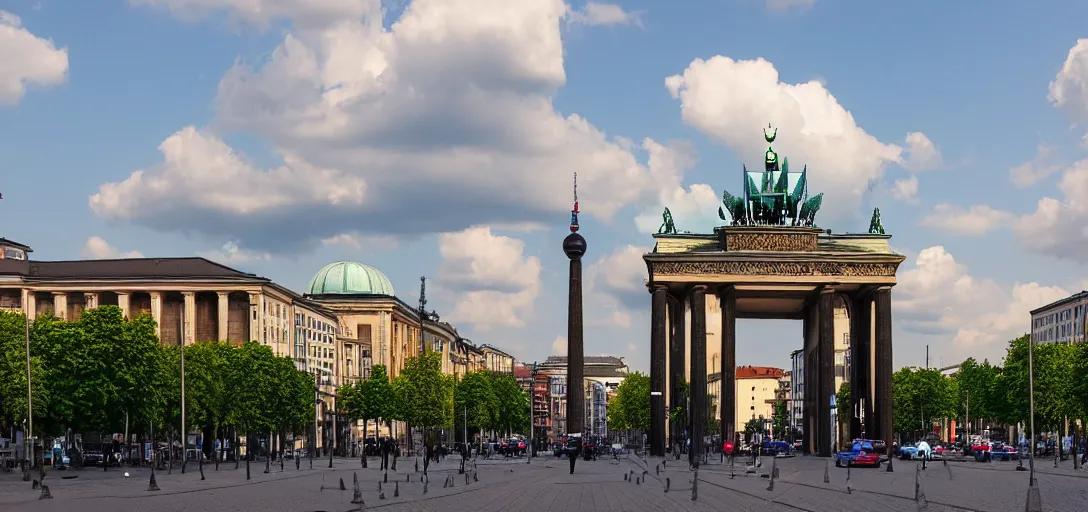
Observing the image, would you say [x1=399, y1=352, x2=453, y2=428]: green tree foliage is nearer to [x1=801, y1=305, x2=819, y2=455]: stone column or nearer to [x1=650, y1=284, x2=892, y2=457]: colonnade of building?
[x1=650, y1=284, x2=892, y2=457]: colonnade of building

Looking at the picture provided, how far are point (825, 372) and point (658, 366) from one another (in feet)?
50.3

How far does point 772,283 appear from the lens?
143 meters

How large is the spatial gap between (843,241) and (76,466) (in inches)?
3086

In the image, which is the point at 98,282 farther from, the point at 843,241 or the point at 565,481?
the point at 565,481

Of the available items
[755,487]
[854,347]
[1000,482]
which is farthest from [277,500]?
[854,347]

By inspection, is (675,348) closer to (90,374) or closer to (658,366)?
(658,366)

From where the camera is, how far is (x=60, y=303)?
575ft

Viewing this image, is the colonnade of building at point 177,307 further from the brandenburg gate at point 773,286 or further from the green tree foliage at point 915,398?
the green tree foliage at point 915,398

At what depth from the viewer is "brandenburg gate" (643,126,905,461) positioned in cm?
14150

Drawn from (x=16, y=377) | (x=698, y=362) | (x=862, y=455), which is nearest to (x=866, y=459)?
(x=862, y=455)

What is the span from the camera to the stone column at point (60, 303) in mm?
175000

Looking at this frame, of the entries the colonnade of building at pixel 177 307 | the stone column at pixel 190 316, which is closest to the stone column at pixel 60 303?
the colonnade of building at pixel 177 307

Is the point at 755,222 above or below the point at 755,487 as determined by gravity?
above

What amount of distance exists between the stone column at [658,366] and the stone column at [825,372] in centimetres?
1459
